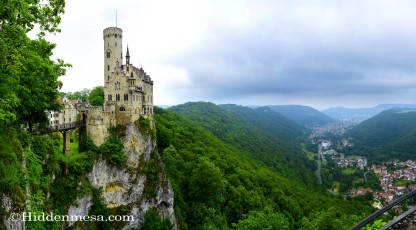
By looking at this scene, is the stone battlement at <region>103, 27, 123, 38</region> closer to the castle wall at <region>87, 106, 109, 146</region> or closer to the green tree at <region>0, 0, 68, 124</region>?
the castle wall at <region>87, 106, 109, 146</region>

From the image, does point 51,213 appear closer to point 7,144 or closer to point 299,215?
point 7,144

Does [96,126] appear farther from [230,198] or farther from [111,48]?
[230,198]

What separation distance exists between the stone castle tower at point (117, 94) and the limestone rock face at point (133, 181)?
273 cm

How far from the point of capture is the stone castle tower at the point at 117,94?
41.1 metres

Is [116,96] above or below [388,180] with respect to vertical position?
above

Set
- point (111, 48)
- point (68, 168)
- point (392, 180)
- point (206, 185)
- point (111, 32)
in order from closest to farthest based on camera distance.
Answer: point (68, 168) < point (111, 32) < point (111, 48) < point (206, 185) < point (392, 180)

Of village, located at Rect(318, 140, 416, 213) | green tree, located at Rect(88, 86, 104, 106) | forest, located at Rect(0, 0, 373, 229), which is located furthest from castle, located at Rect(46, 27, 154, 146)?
village, located at Rect(318, 140, 416, 213)

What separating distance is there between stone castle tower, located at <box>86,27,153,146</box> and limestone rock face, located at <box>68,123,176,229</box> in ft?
8.97

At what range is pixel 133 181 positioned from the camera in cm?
4341

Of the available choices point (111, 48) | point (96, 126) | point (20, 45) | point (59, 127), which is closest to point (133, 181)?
point (96, 126)

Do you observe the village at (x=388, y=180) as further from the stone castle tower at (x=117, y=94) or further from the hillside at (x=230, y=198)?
the stone castle tower at (x=117, y=94)

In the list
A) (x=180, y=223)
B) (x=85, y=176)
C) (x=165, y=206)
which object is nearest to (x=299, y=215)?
(x=180, y=223)

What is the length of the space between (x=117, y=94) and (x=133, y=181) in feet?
45.4

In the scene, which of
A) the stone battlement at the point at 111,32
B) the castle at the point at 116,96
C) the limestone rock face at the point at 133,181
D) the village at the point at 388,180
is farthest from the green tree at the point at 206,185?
the village at the point at 388,180
